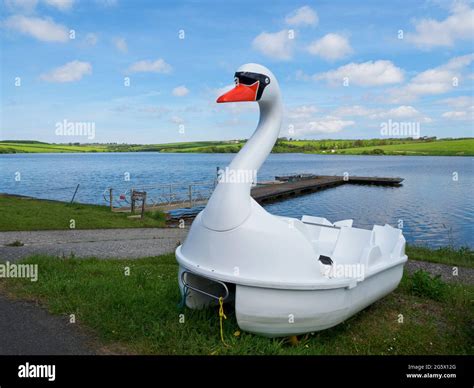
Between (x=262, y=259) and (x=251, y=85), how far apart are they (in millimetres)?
2037

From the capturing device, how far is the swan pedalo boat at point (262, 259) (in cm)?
481

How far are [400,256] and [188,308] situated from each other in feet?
10.7

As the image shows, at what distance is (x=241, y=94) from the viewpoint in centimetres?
504

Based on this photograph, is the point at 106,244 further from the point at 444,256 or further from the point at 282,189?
the point at 282,189

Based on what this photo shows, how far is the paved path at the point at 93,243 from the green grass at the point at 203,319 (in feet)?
9.17

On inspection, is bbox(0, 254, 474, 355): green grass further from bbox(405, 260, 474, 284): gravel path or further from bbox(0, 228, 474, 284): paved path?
bbox(0, 228, 474, 284): paved path

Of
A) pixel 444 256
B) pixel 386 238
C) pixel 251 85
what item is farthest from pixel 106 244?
pixel 444 256

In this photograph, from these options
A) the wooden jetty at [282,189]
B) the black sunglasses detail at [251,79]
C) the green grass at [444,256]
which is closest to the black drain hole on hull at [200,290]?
the black sunglasses detail at [251,79]

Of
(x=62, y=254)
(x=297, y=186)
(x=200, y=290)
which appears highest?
(x=200, y=290)

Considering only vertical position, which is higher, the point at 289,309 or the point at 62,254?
the point at 289,309

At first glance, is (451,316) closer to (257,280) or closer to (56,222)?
(257,280)

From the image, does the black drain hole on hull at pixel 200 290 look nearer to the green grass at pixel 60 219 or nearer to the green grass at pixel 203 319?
the green grass at pixel 203 319

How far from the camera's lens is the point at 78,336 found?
18.1 feet
